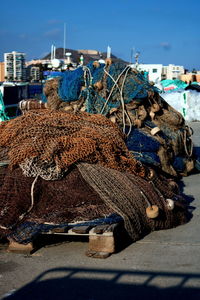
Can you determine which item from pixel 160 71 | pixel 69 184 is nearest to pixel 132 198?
pixel 69 184

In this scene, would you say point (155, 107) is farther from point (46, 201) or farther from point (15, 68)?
point (15, 68)

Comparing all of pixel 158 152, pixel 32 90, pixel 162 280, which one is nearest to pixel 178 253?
pixel 162 280

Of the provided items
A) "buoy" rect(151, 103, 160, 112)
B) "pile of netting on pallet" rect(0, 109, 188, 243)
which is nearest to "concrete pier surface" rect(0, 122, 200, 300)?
"pile of netting on pallet" rect(0, 109, 188, 243)

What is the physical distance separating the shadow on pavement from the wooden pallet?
0.43 meters

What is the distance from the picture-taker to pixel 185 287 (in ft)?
13.9

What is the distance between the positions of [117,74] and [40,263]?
414 centimetres

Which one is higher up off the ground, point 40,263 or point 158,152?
point 158,152

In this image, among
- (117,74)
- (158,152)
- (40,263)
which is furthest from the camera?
(117,74)

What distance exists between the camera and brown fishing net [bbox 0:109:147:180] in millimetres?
5613

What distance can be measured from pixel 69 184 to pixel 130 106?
2822mm

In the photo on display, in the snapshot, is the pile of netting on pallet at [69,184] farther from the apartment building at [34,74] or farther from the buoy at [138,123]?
the apartment building at [34,74]

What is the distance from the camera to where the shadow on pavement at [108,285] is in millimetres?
4112

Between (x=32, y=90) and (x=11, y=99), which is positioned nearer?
(x=11, y=99)

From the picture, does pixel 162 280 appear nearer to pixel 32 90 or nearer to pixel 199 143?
pixel 199 143
